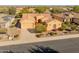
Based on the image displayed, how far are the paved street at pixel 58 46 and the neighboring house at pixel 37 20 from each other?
0.65 ft

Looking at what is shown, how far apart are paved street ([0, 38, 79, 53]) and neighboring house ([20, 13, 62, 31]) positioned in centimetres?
20

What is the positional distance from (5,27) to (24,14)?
0.99 feet

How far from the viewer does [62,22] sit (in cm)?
405

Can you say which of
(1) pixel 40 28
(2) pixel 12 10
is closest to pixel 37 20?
(1) pixel 40 28

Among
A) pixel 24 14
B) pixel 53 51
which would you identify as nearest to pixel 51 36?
pixel 53 51

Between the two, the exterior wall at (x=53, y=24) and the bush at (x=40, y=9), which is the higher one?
the bush at (x=40, y=9)

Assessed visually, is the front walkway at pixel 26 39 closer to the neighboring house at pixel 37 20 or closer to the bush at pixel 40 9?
the neighboring house at pixel 37 20

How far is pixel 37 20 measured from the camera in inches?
159

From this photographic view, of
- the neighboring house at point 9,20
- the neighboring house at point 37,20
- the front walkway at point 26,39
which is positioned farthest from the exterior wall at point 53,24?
the neighboring house at point 9,20

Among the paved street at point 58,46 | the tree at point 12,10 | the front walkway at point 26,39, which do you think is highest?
the tree at point 12,10

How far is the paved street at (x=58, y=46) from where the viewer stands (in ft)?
13.1

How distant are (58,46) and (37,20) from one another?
438 mm
